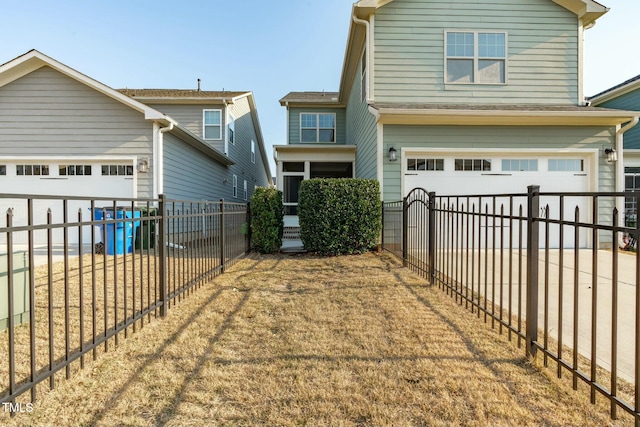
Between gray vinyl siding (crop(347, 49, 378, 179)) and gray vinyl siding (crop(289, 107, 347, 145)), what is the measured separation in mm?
1276

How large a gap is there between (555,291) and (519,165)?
4619 millimetres

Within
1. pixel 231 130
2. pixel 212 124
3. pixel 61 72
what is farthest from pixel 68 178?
pixel 231 130

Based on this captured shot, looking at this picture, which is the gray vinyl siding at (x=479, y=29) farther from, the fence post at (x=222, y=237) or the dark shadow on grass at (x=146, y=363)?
the dark shadow on grass at (x=146, y=363)

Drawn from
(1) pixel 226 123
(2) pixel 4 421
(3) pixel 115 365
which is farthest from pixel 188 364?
(1) pixel 226 123

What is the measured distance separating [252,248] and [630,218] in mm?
11063

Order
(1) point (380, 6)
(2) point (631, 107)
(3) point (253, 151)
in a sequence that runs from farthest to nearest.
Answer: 1. (3) point (253, 151)
2. (2) point (631, 107)
3. (1) point (380, 6)

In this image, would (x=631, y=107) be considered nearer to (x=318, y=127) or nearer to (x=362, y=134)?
(x=362, y=134)

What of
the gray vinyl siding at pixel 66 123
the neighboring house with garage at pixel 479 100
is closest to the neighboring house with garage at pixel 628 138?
the neighboring house with garage at pixel 479 100

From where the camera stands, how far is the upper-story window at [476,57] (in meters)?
8.36

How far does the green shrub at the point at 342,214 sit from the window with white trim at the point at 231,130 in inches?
320

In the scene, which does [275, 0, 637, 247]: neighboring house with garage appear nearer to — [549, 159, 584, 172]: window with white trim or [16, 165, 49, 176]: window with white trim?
[549, 159, 584, 172]: window with white trim

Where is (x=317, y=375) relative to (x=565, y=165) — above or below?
below

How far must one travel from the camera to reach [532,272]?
2.52 meters

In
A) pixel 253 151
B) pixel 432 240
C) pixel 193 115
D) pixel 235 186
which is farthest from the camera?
pixel 253 151
